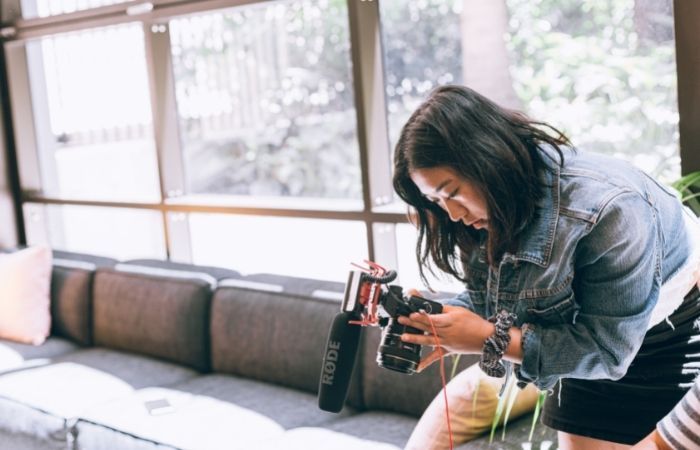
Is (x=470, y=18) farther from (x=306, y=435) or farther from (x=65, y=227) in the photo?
(x=65, y=227)

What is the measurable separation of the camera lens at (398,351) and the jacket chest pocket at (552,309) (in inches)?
7.8

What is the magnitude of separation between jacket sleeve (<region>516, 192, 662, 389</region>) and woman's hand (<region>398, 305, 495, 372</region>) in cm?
7

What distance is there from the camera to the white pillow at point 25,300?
409 centimetres

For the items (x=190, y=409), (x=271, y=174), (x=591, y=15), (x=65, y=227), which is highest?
(x=591, y=15)

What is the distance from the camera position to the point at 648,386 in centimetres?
168

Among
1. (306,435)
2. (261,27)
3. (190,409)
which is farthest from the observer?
(261,27)

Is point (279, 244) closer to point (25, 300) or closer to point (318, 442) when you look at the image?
point (25, 300)

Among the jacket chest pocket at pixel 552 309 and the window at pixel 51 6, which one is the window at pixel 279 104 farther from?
the jacket chest pocket at pixel 552 309

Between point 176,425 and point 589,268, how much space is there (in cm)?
175

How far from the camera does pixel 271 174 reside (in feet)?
13.1

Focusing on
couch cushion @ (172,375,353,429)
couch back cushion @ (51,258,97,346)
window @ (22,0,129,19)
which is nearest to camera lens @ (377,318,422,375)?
couch cushion @ (172,375,353,429)

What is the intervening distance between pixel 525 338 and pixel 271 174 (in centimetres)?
253

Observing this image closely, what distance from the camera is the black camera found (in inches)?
62.4

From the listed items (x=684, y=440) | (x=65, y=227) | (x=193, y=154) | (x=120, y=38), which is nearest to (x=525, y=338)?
(x=684, y=440)
